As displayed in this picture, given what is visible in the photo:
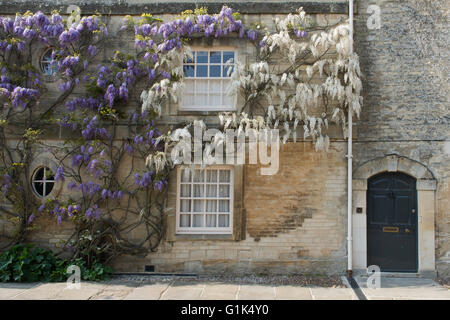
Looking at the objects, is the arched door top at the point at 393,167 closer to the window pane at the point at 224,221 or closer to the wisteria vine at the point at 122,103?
the wisteria vine at the point at 122,103

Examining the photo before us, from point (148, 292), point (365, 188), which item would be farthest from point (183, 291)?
point (365, 188)

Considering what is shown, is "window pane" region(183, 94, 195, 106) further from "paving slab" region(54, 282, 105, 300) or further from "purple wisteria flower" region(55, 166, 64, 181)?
"paving slab" region(54, 282, 105, 300)

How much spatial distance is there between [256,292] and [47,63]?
6445mm

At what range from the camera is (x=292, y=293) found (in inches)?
279

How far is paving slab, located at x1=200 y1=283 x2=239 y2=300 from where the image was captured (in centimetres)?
686

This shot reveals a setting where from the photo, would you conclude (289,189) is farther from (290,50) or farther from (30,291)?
(30,291)

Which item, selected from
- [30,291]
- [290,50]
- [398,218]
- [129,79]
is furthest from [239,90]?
[30,291]

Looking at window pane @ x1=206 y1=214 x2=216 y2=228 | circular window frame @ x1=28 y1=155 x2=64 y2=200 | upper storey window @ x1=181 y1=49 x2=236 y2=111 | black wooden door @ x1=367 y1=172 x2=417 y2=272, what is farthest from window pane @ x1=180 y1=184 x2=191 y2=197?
black wooden door @ x1=367 y1=172 x2=417 y2=272

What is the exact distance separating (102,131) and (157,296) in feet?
11.2

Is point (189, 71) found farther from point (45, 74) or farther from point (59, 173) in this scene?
point (59, 173)

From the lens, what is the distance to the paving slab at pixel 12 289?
681 cm

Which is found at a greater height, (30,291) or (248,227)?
(248,227)
